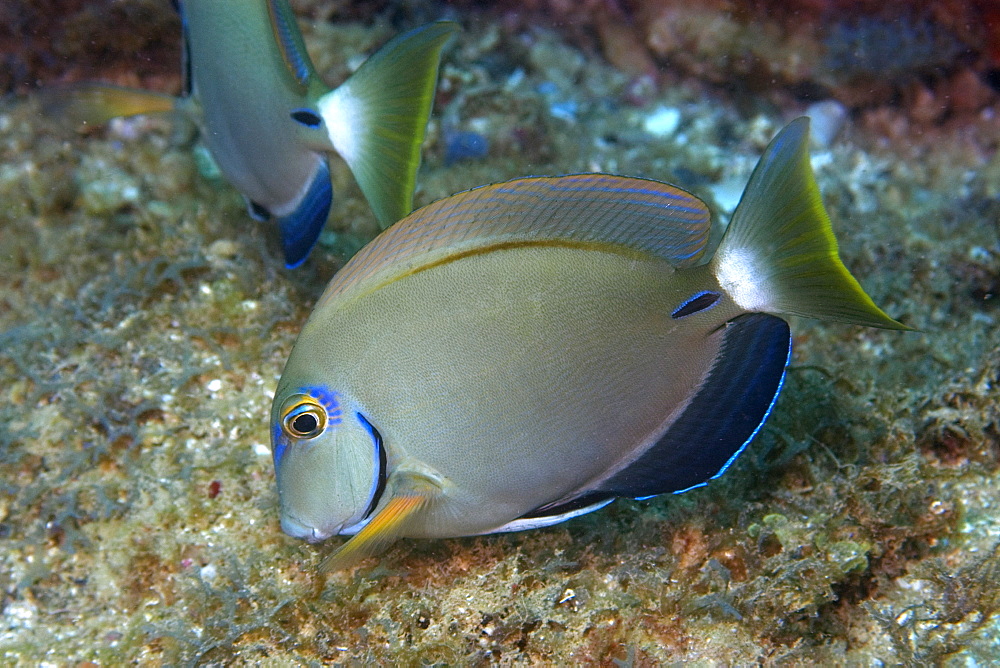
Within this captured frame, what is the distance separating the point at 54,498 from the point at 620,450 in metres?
2.52

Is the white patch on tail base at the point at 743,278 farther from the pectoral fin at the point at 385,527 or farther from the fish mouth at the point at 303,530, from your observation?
the fish mouth at the point at 303,530

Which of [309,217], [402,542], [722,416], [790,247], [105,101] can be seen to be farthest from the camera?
[105,101]

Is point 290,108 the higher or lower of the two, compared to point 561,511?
higher

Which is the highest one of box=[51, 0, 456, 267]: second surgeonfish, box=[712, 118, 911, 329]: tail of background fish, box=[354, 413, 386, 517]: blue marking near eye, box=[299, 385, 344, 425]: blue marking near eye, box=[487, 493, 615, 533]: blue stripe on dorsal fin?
box=[712, 118, 911, 329]: tail of background fish

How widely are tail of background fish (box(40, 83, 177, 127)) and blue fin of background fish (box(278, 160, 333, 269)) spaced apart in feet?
2.51

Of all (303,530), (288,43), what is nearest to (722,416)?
(303,530)

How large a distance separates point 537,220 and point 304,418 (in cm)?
83

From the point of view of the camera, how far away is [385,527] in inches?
69.9

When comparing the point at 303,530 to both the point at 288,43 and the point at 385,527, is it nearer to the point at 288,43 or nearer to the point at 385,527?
the point at 385,527

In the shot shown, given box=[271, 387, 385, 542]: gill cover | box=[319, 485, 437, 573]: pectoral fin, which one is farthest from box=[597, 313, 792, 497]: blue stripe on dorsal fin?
box=[271, 387, 385, 542]: gill cover

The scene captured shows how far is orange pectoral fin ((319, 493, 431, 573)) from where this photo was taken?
1.77m

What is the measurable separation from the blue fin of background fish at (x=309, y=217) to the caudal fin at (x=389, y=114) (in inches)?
8.3

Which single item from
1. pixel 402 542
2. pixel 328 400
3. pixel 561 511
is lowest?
pixel 402 542

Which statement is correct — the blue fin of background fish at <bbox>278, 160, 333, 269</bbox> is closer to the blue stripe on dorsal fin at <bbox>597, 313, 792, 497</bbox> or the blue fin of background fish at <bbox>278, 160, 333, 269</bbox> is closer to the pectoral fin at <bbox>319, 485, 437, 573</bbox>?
the pectoral fin at <bbox>319, 485, 437, 573</bbox>
